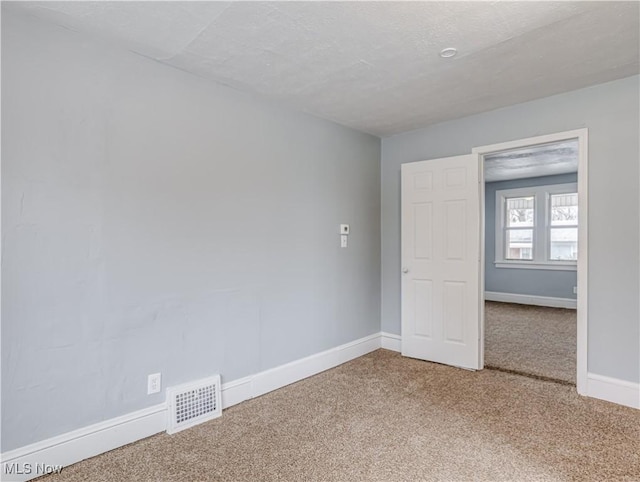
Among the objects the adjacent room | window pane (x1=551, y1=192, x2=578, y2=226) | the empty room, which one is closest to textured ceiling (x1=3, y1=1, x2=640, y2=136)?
the empty room

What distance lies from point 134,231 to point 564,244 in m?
7.20

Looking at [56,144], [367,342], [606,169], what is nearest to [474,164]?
[606,169]

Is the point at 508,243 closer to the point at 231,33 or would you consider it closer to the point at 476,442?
the point at 476,442

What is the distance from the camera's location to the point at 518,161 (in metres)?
5.74

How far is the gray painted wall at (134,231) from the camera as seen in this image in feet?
6.39

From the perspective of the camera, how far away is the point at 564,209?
678cm

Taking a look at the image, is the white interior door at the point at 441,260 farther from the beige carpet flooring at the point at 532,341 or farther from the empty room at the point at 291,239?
the beige carpet flooring at the point at 532,341

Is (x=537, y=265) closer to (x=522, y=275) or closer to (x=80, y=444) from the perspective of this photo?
(x=522, y=275)

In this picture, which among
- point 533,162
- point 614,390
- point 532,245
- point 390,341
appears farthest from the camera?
point 532,245

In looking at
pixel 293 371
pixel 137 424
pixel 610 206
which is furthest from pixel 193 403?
pixel 610 206

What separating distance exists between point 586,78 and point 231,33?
257 cm

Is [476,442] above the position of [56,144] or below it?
below

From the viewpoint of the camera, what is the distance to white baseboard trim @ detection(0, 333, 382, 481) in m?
1.91

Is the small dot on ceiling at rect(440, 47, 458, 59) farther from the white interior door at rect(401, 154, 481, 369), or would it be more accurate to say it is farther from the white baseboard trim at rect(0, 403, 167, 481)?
Answer: the white baseboard trim at rect(0, 403, 167, 481)
